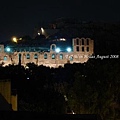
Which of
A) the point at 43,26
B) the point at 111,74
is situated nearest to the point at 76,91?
the point at 111,74

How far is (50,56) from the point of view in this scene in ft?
165

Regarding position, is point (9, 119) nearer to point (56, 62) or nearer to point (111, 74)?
point (111, 74)

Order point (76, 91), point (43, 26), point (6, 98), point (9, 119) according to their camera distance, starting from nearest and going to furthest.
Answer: point (9, 119), point (6, 98), point (76, 91), point (43, 26)

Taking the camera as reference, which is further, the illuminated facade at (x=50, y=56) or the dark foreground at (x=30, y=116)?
the illuminated facade at (x=50, y=56)

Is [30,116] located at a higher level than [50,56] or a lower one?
lower

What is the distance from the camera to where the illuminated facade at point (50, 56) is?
49375 millimetres

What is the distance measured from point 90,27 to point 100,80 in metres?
63.1

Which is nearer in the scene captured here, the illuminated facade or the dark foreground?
the dark foreground

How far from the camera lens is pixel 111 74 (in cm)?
2094

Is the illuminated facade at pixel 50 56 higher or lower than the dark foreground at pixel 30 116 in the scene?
higher

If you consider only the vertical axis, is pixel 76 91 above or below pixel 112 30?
below

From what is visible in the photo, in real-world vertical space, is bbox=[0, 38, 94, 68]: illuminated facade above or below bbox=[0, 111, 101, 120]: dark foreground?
above

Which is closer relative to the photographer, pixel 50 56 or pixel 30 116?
pixel 30 116

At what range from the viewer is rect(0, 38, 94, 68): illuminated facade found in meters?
49.4
